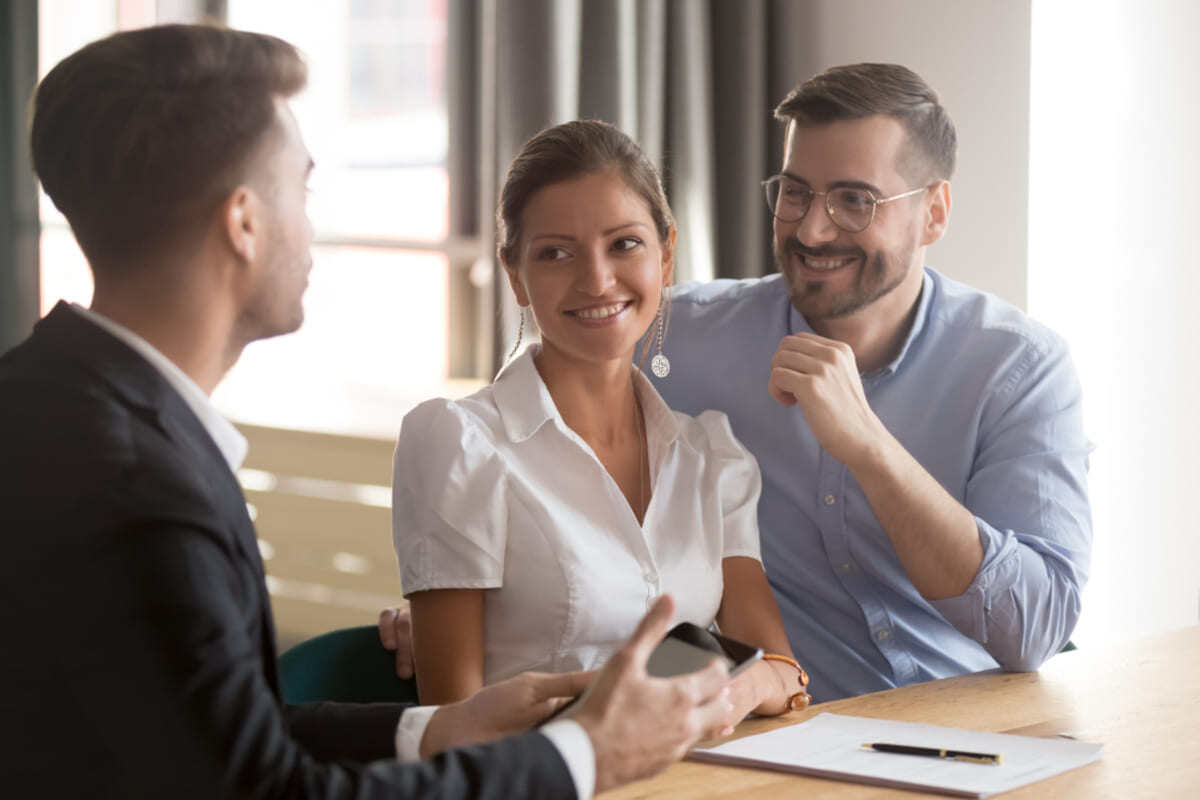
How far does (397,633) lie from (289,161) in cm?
82

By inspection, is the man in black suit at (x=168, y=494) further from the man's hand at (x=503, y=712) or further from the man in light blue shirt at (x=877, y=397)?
the man in light blue shirt at (x=877, y=397)

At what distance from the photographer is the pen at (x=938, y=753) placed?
1433 mm

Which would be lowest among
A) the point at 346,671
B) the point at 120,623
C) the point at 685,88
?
the point at 346,671

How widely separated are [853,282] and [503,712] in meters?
1.12

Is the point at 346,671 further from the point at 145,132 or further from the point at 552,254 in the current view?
the point at 145,132

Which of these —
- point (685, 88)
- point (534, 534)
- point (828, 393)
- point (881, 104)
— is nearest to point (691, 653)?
point (534, 534)

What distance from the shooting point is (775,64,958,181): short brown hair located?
2221 mm

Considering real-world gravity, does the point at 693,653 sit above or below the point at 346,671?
above

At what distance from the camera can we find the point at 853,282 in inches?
88.0

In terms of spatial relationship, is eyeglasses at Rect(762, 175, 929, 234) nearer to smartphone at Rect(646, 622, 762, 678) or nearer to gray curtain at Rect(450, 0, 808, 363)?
smartphone at Rect(646, 622, 762, 678)

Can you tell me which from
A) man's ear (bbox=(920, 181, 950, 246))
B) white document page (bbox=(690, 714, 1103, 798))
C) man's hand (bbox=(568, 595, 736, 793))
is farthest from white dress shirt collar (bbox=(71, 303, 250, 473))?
man's ear (bbox=(920, 181, 950, 246))

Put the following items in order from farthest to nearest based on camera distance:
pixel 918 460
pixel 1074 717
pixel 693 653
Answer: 1. pixel 918 460
2. pixel 1074 717
3. pixel 693 653

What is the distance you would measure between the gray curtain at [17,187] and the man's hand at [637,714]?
147 inches

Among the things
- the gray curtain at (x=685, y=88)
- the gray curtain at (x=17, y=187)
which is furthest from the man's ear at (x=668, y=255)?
the gray curtain at (x=17, y=187)
